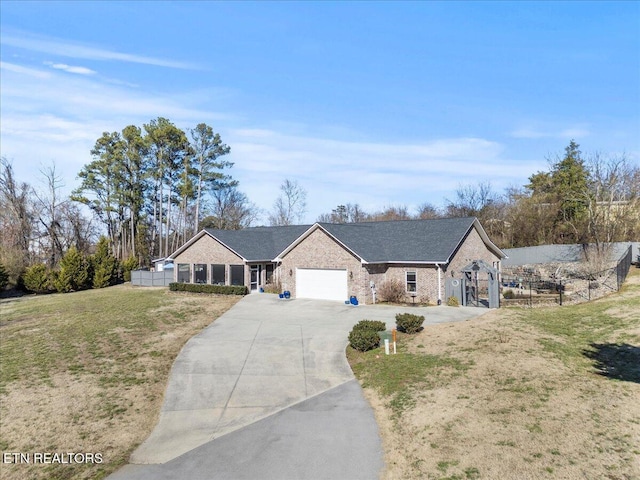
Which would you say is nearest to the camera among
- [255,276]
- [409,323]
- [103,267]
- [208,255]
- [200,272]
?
[409,323]

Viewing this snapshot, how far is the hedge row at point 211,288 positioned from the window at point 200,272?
235cm

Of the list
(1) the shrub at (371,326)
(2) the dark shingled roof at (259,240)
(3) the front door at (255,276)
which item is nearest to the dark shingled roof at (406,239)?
(2) the dark shingled roof at (259,240)

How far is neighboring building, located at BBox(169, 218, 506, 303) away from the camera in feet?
92.3

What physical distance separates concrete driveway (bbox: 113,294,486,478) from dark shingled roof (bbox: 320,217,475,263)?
4.83 m

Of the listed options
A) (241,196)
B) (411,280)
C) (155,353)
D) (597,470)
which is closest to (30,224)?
(241,196)

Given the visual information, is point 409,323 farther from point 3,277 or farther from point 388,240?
point 3,277

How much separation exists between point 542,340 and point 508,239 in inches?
1509

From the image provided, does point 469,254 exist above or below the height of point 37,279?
above

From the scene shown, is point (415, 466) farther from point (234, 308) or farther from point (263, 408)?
point (234, 308)

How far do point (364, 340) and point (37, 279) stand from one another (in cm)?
3854

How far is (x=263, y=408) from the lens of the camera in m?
12.1

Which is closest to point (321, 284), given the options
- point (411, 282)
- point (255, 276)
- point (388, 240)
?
point (388, 240)

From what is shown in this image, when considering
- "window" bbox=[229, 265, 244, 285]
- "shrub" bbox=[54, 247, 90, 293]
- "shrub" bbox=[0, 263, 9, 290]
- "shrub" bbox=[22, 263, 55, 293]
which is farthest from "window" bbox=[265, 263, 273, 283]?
"shrub" bbox=[0, 263, 9, 290]

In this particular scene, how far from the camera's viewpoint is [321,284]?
30656mm
